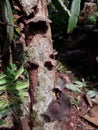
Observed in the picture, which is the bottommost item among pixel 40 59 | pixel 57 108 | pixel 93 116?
pixel 93 116

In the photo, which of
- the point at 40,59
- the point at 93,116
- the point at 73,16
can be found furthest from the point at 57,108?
the point at 93,116

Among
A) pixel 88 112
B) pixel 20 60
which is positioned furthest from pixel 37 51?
pixel 20 60

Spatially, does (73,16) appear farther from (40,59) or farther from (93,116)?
(93,116)

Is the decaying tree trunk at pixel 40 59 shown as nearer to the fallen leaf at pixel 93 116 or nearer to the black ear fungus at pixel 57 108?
the black ear fungus at pixel 57 108

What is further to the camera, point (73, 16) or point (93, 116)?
point (93, 116)

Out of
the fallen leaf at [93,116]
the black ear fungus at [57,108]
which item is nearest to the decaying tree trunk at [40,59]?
the black ear fungus at [57,108]

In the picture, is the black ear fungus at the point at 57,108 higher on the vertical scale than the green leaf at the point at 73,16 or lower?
lower

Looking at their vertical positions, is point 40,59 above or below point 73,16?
below

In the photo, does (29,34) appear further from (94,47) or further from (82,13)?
(82,13)
